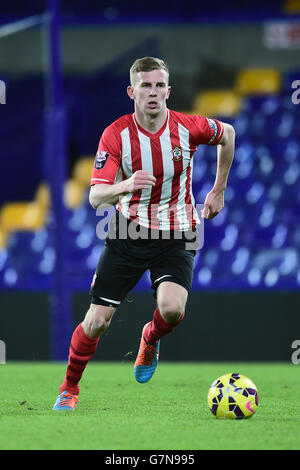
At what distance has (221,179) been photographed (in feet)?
17.7

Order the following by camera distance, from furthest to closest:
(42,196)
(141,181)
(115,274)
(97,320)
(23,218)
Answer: (42,196) → (23,218) → (115,274) → (97,320) → (141,181)

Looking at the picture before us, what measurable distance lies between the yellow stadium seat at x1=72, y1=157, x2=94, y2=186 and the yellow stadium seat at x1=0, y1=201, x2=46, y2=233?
2.09 feet

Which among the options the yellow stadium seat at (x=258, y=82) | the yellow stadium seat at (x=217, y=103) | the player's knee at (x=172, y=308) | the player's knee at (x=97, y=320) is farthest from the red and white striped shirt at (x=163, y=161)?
the yellow stadium seat at (x=258, y=82)

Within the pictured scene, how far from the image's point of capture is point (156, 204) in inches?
205

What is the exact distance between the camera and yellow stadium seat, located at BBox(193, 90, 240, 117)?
42.1 feet

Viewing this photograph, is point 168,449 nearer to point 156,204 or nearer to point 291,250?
point 156,204

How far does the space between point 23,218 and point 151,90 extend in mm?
7598

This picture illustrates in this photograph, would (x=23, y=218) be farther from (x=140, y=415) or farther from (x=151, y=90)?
(x=140, y=415)

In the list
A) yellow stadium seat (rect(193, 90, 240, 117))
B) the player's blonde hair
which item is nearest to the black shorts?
the player's blonde hair

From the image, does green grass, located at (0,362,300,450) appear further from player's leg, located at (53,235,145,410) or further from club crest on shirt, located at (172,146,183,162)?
club crest on shirt, located at (172,146,183,162)

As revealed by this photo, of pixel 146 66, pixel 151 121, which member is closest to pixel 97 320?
pixel 151 121

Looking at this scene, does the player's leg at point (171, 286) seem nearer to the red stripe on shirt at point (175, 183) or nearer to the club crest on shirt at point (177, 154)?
the red stripe on shirt at point (175, 183)

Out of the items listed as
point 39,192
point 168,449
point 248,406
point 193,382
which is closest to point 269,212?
point 39,192

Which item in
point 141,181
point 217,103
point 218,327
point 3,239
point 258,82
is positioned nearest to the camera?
point 141,181
